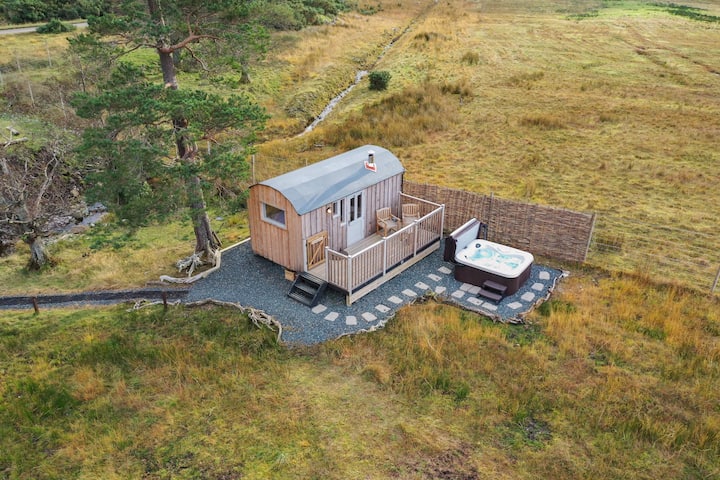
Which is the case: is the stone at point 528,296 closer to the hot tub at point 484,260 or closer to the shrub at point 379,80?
the hot tub at point 484,260

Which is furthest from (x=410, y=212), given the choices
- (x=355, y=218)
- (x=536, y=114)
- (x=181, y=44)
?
(x=536, y=114)

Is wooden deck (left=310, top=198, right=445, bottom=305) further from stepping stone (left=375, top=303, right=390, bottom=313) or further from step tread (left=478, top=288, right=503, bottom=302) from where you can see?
step tread (left=478, top=288, right=503, bottom=302)

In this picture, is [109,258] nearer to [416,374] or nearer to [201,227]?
[201,227]

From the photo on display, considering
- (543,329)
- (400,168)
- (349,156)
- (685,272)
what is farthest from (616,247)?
(349,156)

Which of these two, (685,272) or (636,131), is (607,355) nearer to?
(685,272)

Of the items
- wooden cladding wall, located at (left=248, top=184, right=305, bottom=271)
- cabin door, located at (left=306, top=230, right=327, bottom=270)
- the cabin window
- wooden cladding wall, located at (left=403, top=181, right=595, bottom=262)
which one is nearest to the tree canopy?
wooden cladding wall, located at (left=248, top=184, right=305, bottom=271)

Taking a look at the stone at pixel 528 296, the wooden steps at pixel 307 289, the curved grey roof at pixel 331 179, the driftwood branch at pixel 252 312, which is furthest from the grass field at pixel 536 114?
the wooden steps at pixel 307 289

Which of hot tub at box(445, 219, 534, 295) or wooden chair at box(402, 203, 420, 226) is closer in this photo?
hot tub at box(445, 219, 534, 295)
